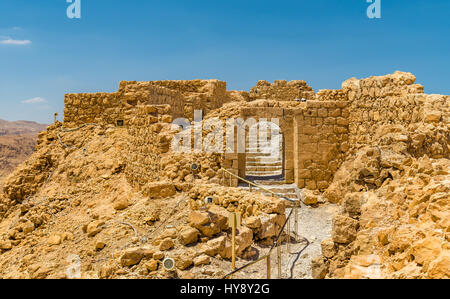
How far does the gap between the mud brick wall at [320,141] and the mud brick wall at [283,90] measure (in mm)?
10131

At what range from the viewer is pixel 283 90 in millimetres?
21234

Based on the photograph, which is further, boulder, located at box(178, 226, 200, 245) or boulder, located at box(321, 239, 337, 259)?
boulder, located at box(178, 226, 200, 245)

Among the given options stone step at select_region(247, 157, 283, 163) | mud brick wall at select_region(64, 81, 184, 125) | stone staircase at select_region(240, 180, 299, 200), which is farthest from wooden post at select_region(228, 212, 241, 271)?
mud brick wall at select_region(64, 81, 184, 125)

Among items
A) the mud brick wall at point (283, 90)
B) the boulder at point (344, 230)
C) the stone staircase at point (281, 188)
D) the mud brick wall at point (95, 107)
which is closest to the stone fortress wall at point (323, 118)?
the stone staircase at point (281, 188)

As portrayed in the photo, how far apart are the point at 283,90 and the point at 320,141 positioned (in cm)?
1083

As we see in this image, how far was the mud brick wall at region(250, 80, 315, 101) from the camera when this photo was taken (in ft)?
68.7

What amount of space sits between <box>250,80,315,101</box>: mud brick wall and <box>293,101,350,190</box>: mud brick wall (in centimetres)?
1013

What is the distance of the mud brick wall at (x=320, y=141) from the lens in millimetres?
10844

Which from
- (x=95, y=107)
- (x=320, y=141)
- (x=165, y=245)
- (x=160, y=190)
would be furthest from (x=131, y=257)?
(x=95, y=107)

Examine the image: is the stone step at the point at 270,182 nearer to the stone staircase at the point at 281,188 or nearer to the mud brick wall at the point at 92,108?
the stone staircase at the point at 281,188

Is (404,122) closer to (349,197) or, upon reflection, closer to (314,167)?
(314,167)

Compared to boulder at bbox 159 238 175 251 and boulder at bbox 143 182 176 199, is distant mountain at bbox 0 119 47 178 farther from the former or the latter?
boulder at bbox 159 238 175 251
